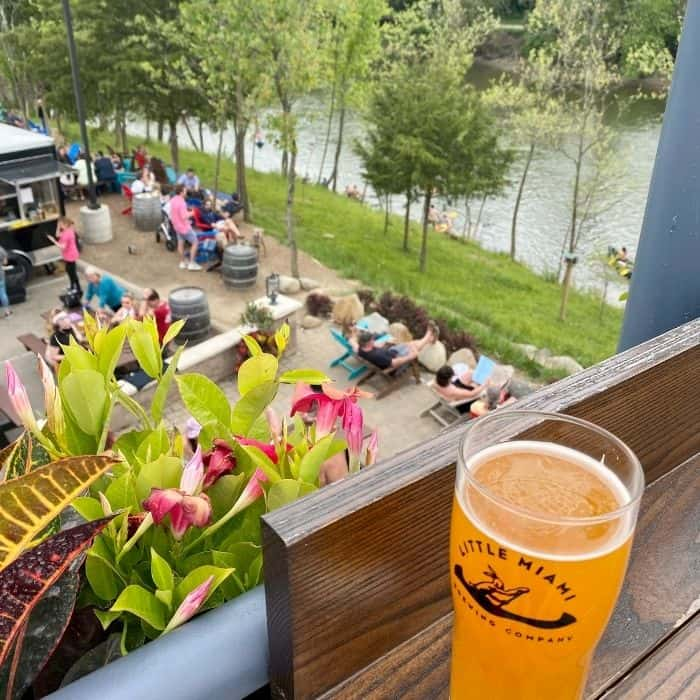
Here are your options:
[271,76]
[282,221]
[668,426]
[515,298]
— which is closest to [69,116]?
[282,221]

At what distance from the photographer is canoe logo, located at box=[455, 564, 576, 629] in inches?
31.3

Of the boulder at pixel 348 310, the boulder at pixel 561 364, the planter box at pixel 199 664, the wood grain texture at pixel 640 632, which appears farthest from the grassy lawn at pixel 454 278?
the planter box at pixel 199 664

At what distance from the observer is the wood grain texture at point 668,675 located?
102 centimetres

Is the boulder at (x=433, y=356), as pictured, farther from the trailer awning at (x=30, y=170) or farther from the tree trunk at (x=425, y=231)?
the tree trunk at (x=425, y=231)

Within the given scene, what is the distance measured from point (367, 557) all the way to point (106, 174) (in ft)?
52.5

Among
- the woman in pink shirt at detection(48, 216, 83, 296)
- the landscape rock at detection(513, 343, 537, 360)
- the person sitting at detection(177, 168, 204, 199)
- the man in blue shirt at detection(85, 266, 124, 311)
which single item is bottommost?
the landscape rock at detection(513, 343, 537, 360)

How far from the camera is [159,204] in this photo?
13.5 metres

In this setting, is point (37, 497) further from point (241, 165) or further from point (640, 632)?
point (241, 165)

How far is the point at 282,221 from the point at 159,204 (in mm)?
4949

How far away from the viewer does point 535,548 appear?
0.75m

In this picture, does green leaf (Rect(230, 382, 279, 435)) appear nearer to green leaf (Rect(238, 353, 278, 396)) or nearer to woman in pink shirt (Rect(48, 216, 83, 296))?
green leaf (Rect(238, 353, 278, 396))

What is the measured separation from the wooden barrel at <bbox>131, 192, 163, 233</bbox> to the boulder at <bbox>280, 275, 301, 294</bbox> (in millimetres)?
3449

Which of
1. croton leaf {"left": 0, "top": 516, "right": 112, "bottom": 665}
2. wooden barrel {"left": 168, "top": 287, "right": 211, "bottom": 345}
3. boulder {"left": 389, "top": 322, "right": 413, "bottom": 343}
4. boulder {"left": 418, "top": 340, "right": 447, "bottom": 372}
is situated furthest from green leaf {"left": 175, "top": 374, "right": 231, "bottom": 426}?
boulder {"left": 389, "top": 322, "right": 413, "bottom": 343}

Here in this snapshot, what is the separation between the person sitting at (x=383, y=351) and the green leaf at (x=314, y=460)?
7.11 metres
